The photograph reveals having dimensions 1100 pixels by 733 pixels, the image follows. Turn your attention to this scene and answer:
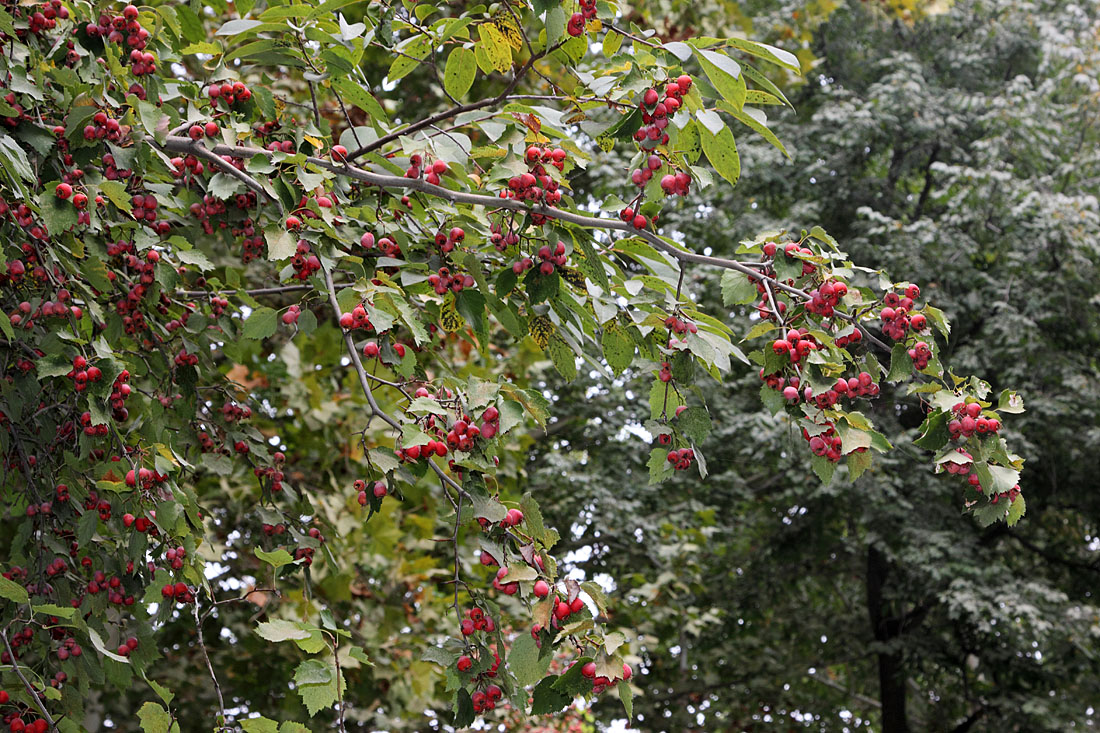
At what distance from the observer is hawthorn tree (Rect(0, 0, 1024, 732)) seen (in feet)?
4.94

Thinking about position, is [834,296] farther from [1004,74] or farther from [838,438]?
[1004,74]

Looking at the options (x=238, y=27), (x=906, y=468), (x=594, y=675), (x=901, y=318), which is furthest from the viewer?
(x=906, y=468)

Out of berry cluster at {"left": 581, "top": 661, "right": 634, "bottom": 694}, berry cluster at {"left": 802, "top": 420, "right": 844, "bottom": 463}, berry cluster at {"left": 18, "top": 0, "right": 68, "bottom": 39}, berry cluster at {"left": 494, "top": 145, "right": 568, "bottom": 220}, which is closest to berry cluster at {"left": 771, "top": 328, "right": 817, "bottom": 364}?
berry cluster at {"left": 802, "top": 420, "right": 844, "bottom": 463}

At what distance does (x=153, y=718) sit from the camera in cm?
148

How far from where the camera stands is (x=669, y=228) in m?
7.26

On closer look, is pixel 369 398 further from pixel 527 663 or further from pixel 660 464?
pixel 660 464

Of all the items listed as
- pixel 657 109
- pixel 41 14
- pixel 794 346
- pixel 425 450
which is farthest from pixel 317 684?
pixel 41 14

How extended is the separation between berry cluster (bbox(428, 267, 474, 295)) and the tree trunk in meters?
6.33

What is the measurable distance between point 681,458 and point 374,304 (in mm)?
595

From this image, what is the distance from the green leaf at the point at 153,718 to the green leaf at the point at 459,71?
Answer: 1.22 metres

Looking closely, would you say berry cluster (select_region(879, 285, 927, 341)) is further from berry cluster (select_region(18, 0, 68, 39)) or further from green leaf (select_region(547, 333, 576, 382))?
berry cluster (select_region(18, 0, 68, 39))

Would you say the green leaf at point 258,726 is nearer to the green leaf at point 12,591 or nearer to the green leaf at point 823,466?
the green leaf at point 12,591

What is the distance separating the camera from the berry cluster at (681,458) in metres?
1.73

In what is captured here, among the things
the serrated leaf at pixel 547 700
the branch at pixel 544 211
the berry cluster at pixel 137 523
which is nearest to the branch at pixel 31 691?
the berry cluster at pixel 137 523
